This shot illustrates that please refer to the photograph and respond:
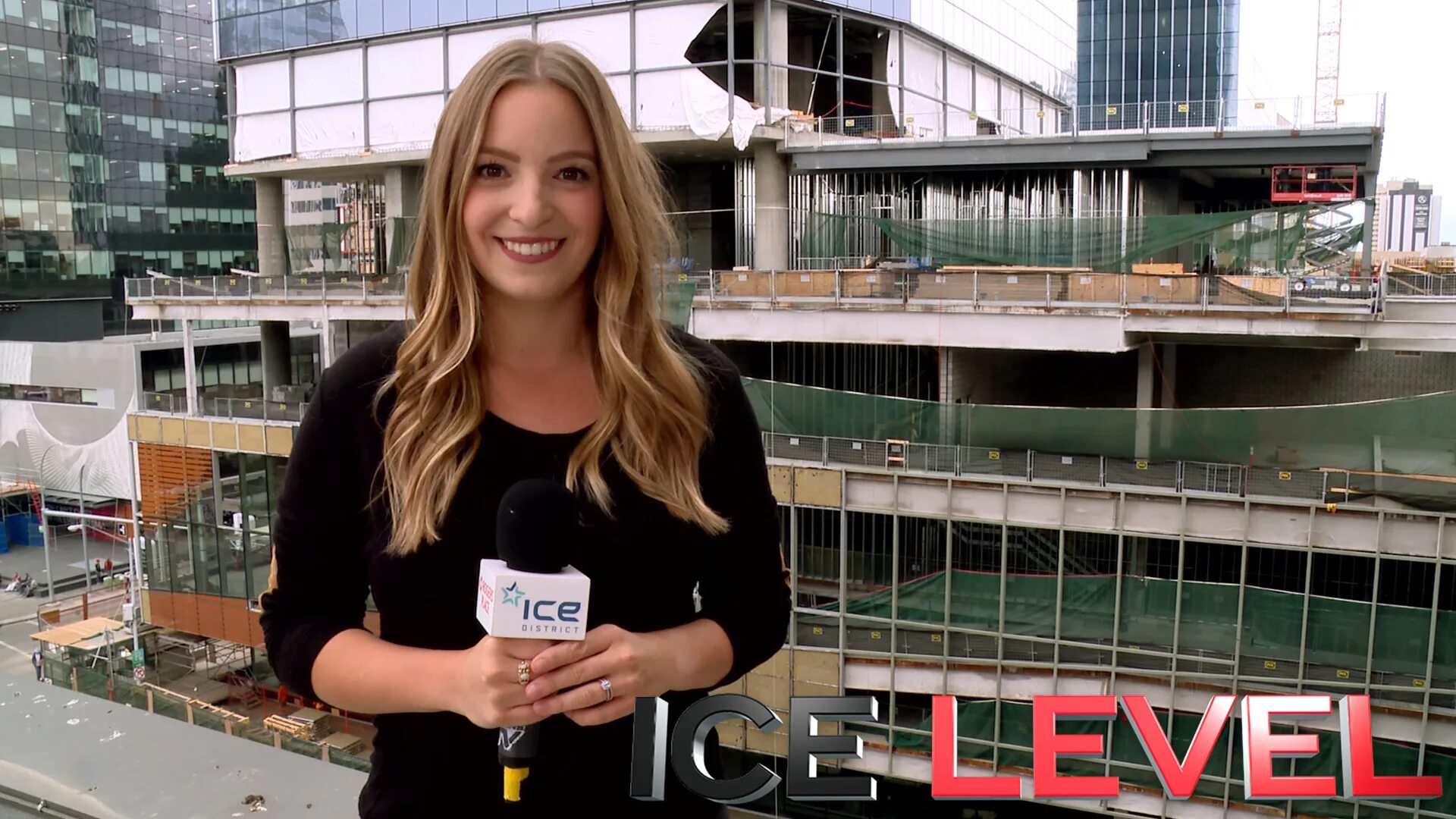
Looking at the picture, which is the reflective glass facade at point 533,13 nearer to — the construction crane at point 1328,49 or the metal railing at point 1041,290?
the metal railing at point 1041,290

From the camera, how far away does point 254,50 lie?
25.7 metres

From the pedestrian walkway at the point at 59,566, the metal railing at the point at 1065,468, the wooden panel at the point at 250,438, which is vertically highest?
the metal railing at the point at 1065,468

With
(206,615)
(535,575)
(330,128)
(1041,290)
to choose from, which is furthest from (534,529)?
(330,128)

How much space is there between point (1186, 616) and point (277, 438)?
54.2ft

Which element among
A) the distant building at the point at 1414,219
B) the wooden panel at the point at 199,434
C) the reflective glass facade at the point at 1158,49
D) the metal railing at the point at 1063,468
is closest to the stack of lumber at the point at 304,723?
the wooden panel at the point at 199,434

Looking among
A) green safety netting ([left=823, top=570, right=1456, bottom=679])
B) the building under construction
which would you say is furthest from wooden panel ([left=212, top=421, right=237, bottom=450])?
green safety netting ([left=823, top=570, right=1456, bottom=679])

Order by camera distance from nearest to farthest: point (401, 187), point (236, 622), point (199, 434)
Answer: point (236, 622), point (199, 434), point (401, 187)

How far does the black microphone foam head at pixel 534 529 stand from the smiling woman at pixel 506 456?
29cm

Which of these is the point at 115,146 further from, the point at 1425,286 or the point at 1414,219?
the point at 1414,219

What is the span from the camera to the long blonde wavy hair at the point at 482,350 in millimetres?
1841

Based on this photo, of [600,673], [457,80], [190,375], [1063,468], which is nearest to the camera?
[600,673]

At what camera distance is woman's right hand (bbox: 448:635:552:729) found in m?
1.55

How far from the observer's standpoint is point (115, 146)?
47094mm

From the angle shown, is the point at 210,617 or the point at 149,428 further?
the point at 149,428
